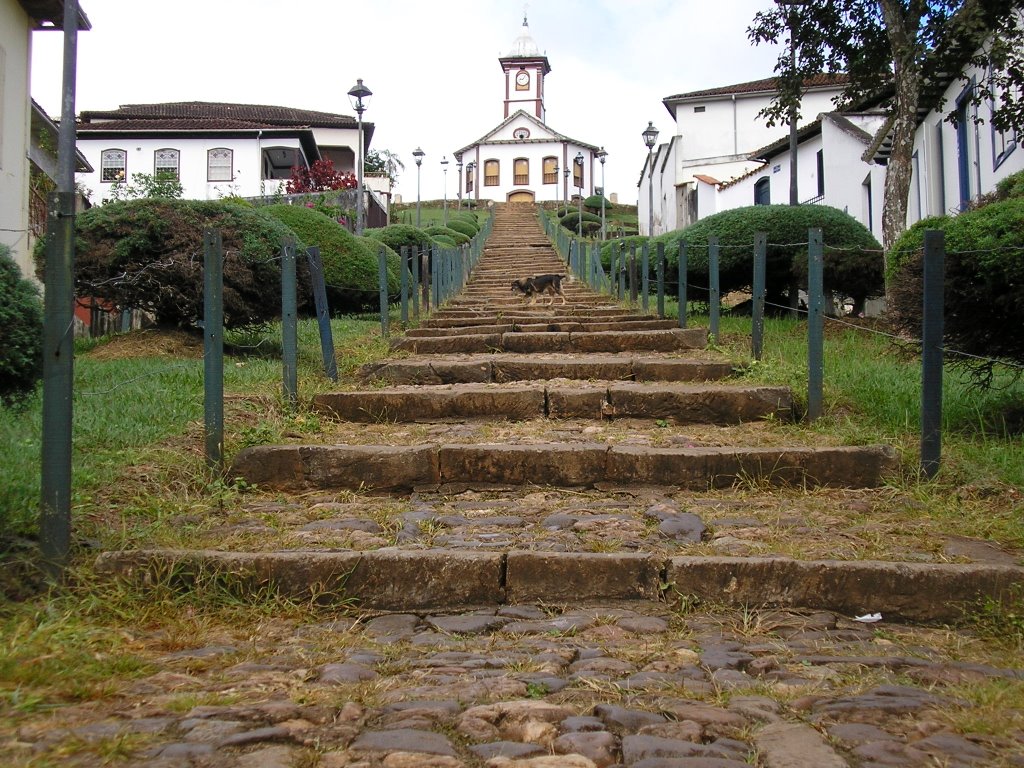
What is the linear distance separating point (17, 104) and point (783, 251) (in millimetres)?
10721

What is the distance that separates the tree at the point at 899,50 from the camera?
11289 mm

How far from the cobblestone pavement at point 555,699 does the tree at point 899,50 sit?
9.87 metres

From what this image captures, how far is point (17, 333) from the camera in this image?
354cm

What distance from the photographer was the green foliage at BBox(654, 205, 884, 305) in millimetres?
11234

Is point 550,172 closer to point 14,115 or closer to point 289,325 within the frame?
point 14,115

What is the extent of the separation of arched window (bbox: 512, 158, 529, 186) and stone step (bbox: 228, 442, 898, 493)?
58681 mm

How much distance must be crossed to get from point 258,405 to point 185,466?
125 cm

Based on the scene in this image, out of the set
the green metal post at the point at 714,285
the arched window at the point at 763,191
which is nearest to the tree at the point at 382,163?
the arched window at the point at 763,191

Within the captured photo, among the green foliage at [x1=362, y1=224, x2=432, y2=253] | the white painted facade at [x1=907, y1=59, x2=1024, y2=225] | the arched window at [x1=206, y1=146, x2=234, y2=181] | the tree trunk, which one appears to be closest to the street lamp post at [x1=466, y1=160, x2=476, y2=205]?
the arched window at [x1=206, y1=146, x2=234, y2=181]

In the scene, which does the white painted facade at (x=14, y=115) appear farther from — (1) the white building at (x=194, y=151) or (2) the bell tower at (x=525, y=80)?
(2) the bell tower at (x=525, y=80)

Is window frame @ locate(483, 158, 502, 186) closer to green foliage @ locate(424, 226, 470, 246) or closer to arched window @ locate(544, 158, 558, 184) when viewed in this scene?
arched window @ locate(544, 158, 558, 184)

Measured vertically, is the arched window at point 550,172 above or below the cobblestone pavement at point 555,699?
above

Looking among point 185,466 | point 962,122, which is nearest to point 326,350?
point 185,466

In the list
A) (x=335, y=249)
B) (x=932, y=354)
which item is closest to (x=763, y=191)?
(x=335, y=249)
